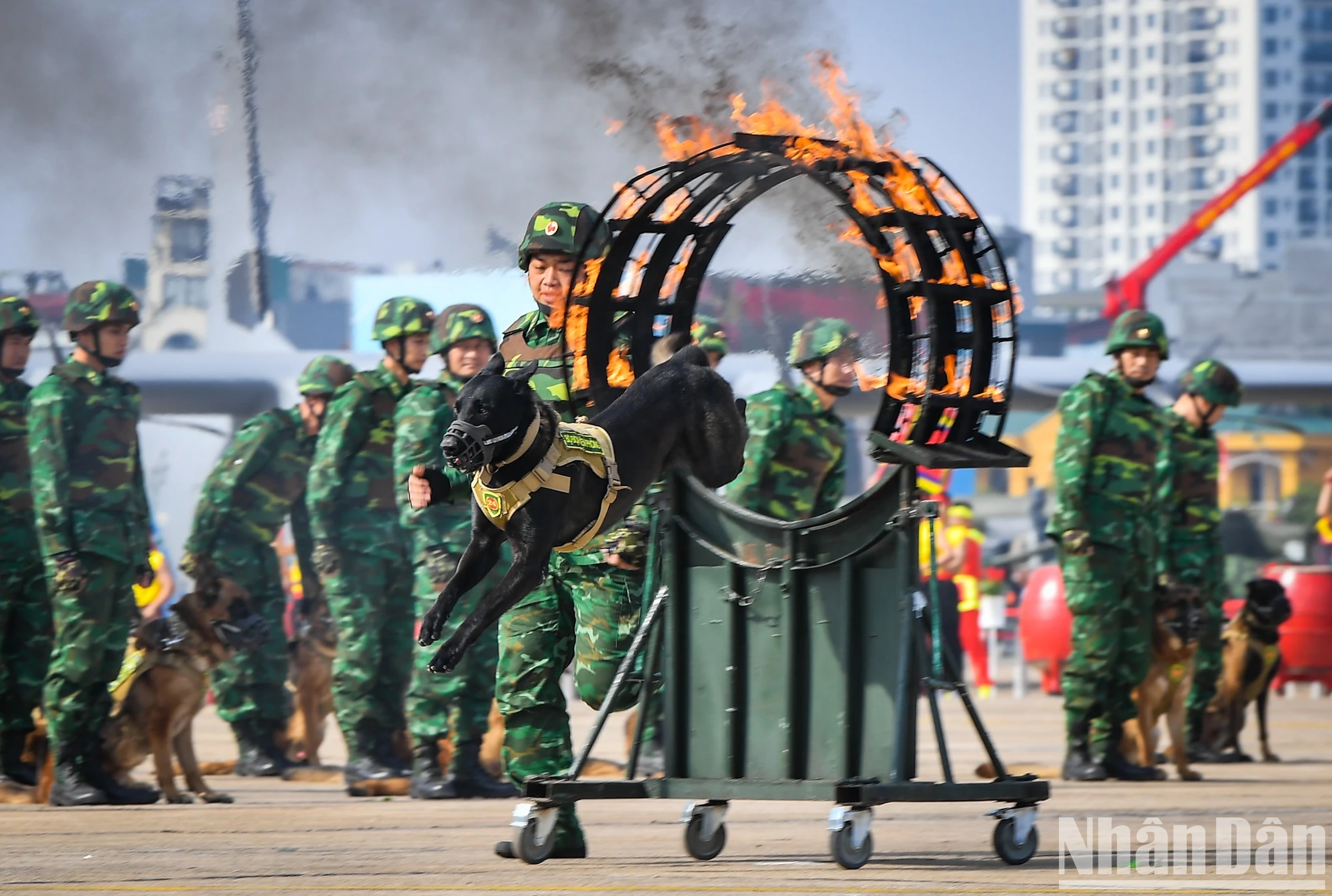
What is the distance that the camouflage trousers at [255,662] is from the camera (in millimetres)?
11766

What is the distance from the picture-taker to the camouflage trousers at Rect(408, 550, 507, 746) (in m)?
9.85

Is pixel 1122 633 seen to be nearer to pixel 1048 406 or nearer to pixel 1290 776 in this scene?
pixel 1290 776

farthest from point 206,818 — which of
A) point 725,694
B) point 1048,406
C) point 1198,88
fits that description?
point 1198,88

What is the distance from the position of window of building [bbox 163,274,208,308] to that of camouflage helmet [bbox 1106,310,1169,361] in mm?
9420

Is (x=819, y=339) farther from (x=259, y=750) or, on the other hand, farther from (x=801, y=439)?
(x=259, y=750)

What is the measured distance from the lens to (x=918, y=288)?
21.5 ft

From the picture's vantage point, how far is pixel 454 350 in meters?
10.3

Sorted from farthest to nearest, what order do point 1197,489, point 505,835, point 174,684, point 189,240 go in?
point 189,240
point 1197,489
point 174,684
point 505,835

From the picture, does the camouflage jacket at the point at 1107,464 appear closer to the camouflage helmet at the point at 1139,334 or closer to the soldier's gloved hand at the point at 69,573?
the camouflage helmet at the point at 1139,334

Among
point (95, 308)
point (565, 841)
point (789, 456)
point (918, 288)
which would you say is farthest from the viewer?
point (789, 456)

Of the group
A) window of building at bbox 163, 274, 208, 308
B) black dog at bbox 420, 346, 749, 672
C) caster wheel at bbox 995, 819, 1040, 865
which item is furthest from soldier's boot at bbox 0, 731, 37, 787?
window of building at bbox 163, 274, 208, 308

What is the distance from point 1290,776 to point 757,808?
3.43 m

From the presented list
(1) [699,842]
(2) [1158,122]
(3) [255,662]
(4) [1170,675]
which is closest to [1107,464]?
(4) [1170,675]

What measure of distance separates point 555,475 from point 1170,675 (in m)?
6.29
